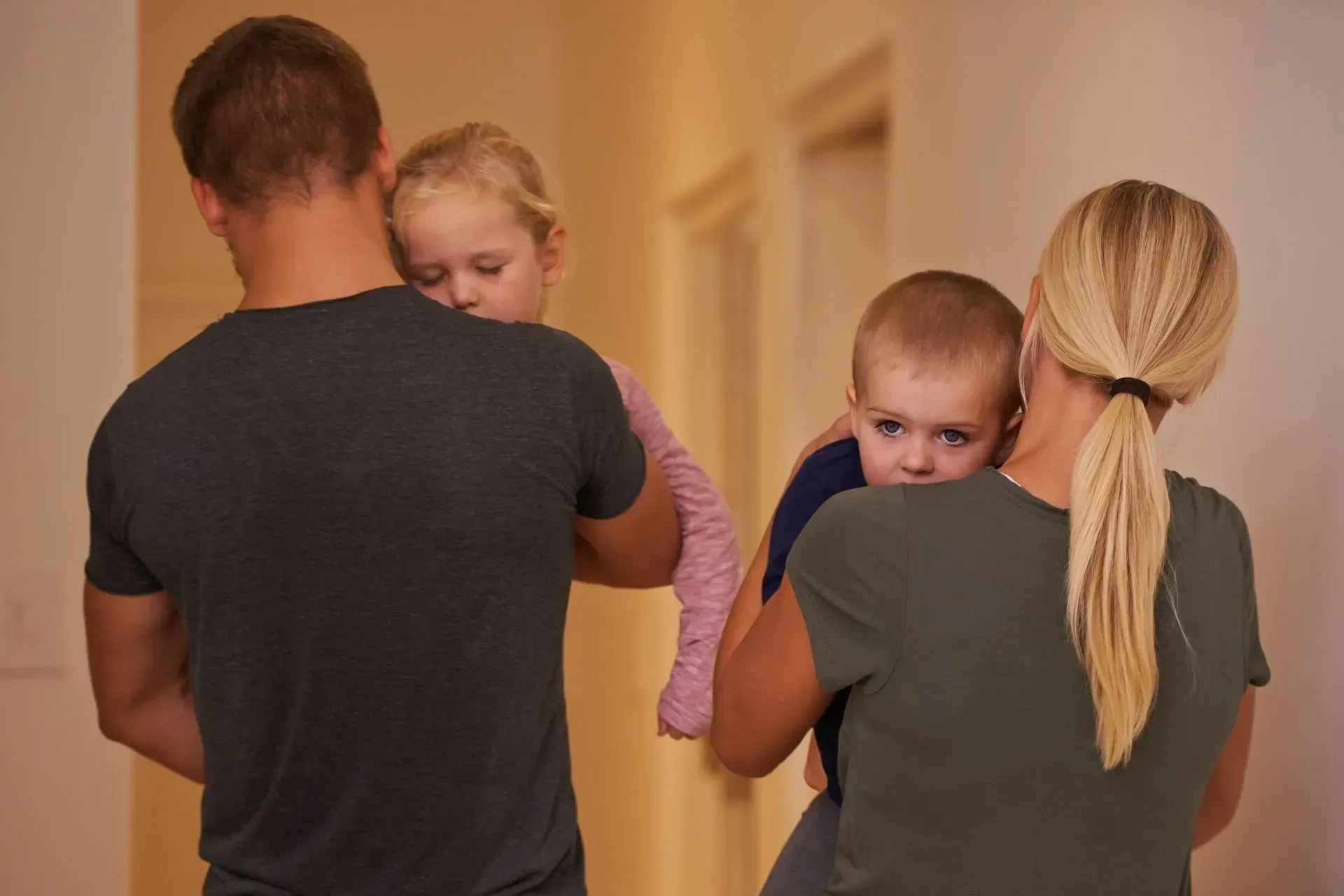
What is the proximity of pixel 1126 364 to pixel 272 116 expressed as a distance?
666 millimetres

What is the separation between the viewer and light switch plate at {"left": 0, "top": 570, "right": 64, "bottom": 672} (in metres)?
1.62

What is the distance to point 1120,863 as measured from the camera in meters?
0.99

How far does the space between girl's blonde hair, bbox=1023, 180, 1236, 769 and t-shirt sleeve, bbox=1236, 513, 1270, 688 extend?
9 cm

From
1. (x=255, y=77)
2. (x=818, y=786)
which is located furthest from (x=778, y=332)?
(x=255, y=77)

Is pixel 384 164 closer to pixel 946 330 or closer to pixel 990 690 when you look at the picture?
pixel 946 330

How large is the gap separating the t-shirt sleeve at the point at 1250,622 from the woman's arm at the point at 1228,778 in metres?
0.07

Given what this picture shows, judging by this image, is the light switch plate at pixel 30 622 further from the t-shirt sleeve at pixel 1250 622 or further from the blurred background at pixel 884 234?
the t-shirt sleeve at pixel 1250 622

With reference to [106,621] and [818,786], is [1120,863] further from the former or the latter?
[106,621]

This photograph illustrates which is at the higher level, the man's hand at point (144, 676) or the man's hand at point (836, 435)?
the man's hand at point (836, 435)

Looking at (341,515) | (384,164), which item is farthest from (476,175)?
(341,515)

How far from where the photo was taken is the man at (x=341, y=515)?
1012mm

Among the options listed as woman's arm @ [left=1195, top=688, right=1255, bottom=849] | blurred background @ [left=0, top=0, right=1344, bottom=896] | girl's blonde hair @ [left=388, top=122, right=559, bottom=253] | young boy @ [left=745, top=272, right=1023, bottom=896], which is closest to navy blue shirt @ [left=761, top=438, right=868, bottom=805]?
young boy @ [left=745, top=272, right=1023, bottom=896]

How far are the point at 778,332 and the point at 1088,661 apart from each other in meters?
1.93

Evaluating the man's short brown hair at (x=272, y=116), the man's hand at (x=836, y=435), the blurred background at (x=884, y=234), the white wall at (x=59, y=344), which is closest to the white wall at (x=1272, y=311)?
the blurred background at (x=884, y=234)
